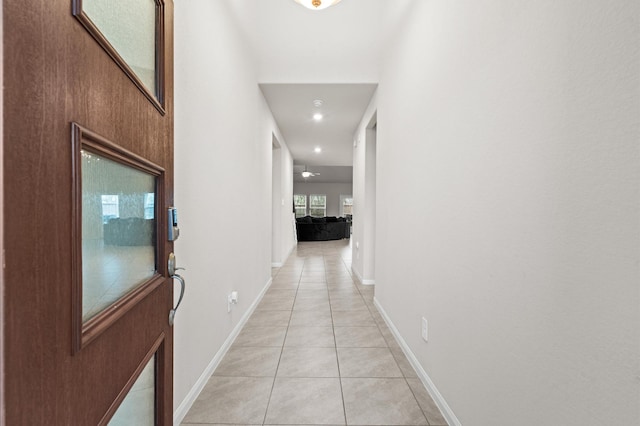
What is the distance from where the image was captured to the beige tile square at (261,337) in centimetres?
243

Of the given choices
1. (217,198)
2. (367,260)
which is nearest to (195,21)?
(217,198)

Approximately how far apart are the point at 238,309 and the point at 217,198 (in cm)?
110

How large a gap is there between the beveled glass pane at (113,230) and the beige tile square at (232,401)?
110cm

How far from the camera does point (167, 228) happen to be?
1008 millimetres

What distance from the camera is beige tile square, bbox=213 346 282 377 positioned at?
201 cm

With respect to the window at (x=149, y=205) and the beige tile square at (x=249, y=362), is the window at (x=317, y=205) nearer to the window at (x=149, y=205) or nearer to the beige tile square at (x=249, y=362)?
the beige tile square at (x=249, y=362)

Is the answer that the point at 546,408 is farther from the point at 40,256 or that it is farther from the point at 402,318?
the point at 402,318

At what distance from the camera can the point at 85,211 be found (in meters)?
0.63

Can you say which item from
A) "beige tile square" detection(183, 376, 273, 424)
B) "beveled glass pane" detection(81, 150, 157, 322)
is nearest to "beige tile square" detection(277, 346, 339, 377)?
"beige tile square" detection(183, 376, 273, 424)

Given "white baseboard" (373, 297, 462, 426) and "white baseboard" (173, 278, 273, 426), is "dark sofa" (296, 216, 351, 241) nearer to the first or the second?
"white baseboard" (173, 278, 273, 426)

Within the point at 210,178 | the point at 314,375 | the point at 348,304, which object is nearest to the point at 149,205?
the point at 210,178

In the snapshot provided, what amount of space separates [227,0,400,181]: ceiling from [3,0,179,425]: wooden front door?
6.44ft

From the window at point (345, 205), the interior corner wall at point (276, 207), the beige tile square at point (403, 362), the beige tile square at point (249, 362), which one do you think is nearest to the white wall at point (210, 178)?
the beige tile square at point (249, 362)

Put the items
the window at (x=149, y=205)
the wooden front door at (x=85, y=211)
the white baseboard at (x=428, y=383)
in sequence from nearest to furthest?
the wooden front door at (x=85, y=211) → the window at (x=149, y=205) → the white baseboard at (x=428, y=383)
